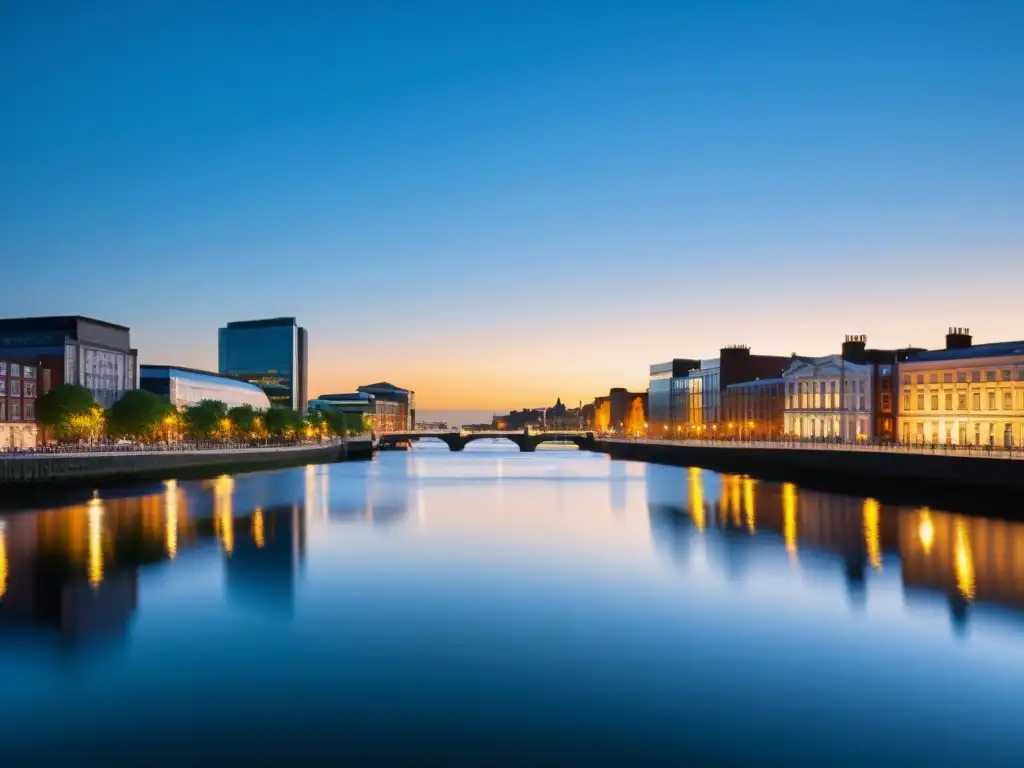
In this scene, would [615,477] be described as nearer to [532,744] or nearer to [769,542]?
[769,542]

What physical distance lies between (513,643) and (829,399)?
108205 mm

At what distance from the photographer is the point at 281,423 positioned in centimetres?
16750

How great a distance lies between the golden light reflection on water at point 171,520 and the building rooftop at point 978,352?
79408 mm

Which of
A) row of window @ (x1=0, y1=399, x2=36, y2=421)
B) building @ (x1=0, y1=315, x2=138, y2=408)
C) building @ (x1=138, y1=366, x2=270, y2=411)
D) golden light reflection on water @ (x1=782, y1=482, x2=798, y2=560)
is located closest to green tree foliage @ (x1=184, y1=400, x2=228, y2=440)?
building @ (x1=0, y1=315, x2=138, y2=408)

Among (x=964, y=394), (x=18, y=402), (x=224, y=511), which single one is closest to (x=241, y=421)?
(x=18, y=402)

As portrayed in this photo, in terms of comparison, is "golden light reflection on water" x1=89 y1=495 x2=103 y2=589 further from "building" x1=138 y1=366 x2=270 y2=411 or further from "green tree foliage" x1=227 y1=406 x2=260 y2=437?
"building" x1=138 y1=366 x2=270 y2=411

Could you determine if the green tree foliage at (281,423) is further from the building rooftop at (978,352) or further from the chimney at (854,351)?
the building rooftop at (978,352)

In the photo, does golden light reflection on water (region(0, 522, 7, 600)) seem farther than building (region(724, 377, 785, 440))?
No

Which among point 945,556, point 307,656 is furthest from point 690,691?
point 945,556

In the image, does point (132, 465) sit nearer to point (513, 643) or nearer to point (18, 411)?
point (18, 411)

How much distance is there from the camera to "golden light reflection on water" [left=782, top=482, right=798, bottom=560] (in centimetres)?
4819

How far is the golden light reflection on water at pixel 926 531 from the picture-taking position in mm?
46250

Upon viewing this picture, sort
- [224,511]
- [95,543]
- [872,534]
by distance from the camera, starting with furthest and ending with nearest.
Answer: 1. [224,511]
2. [872,534]
3. [95,543]

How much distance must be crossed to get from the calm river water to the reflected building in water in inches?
11.8
